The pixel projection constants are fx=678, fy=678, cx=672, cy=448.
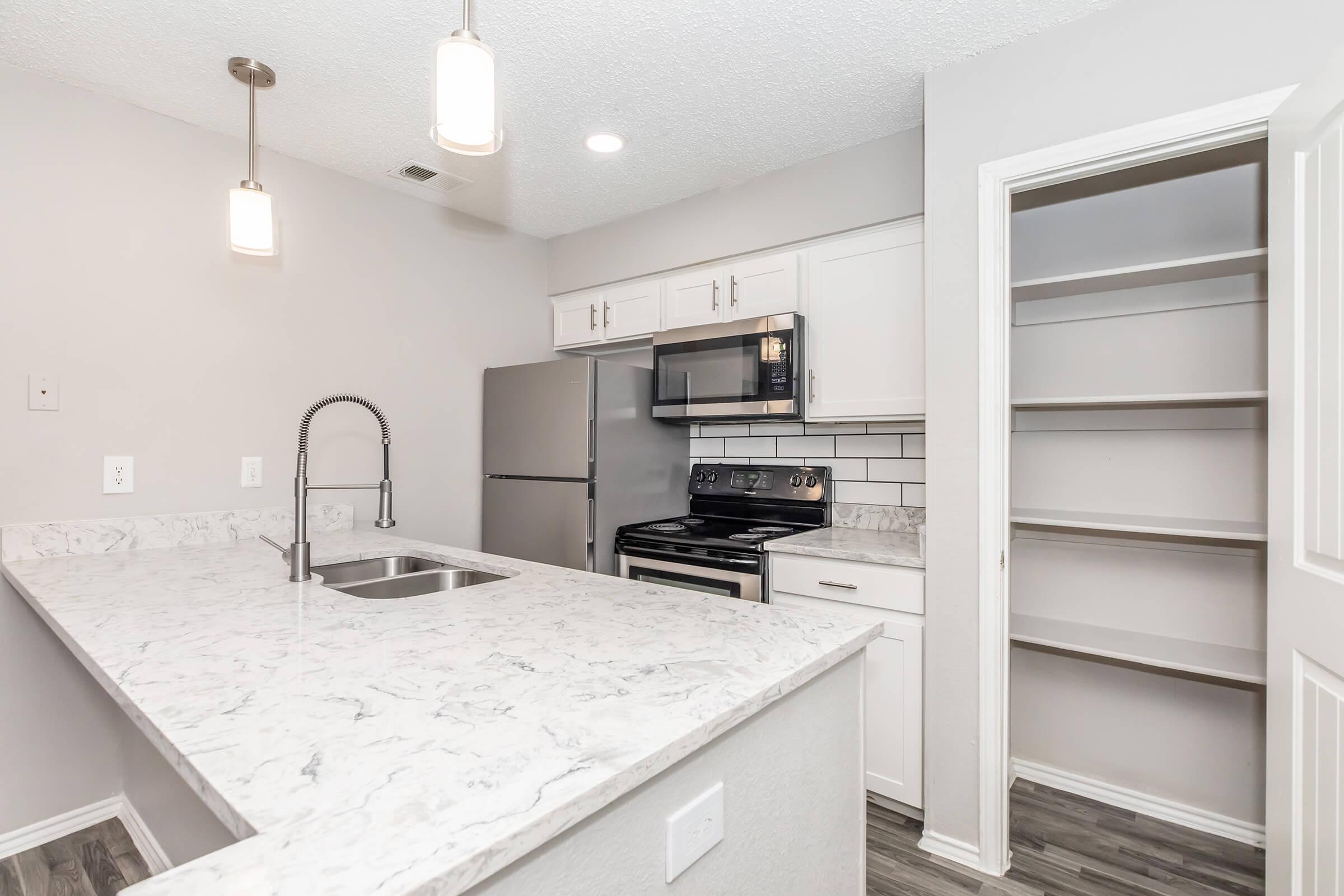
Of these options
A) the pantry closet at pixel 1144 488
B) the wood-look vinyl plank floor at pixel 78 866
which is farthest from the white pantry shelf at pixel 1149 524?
the wood-look vinyl plank floor at pixel 78 866

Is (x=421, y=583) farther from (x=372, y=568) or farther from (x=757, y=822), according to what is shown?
(x=757, y=822)

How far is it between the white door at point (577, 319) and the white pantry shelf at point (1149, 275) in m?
1.92

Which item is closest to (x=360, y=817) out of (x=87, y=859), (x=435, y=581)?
(x=435, y=581)

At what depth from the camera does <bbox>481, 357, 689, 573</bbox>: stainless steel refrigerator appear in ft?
9.27

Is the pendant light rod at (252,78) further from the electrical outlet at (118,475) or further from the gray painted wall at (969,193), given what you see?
the gray painted wall at (969,193)

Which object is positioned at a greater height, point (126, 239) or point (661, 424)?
point (126, 239)

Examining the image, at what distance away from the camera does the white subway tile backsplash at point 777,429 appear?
3.05 metres

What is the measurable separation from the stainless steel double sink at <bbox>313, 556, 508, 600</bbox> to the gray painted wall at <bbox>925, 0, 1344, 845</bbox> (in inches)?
50.9

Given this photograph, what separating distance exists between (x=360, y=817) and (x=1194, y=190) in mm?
2682

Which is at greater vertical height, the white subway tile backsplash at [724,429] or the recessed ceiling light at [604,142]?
the recessed ceiling light at [604,142]

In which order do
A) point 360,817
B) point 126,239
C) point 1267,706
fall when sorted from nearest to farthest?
point 360,817
point 1267,706
point 126,239

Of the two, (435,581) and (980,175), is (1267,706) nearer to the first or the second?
(980,175)

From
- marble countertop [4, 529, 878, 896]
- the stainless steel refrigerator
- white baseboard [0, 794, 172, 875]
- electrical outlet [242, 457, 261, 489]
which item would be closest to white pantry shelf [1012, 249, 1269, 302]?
marble countertop [4, 529, 878, 896]

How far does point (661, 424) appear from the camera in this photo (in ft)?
10.5
